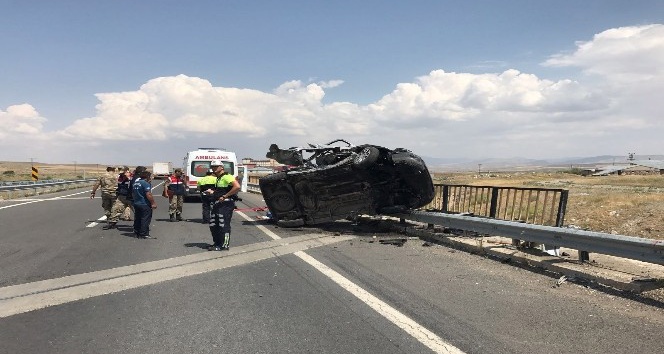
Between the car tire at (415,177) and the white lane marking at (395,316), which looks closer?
the white lane marking at (395,316)

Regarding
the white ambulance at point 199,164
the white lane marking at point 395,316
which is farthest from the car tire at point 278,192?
the white ambulance at point 199,164

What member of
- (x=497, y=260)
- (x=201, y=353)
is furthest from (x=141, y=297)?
(x=497, y=260)

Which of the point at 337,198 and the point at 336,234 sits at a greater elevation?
the point at 337,198

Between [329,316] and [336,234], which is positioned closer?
[329,316]

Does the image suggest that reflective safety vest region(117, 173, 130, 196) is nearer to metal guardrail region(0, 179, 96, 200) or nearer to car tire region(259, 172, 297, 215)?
car tire region(259, 172, 297, 215)

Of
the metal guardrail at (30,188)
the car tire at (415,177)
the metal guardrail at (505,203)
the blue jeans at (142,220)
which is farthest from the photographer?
the metal guardrail at (30,188)

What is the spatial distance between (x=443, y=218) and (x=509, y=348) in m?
5.78

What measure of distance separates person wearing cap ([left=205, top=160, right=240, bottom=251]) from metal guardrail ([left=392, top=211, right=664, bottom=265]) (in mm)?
4212

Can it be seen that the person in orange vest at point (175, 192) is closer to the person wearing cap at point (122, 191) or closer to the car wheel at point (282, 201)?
the person wearing cap at point (122, 191)

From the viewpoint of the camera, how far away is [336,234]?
10766 millimetres

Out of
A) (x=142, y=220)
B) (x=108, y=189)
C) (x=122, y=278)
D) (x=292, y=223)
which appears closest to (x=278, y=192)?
(x=292, y=223)

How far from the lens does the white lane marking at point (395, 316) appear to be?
3958 mm

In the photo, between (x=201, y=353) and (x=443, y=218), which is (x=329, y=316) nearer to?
(x=201, y=353)

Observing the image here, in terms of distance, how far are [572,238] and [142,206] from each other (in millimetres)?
8336
